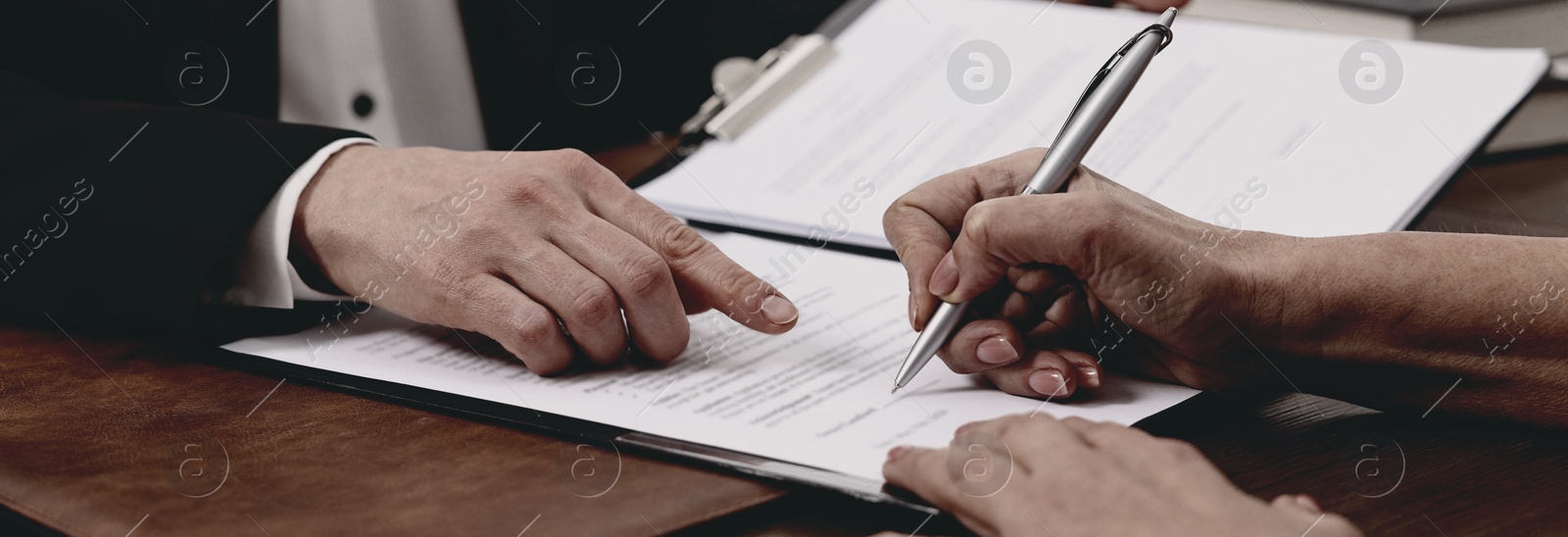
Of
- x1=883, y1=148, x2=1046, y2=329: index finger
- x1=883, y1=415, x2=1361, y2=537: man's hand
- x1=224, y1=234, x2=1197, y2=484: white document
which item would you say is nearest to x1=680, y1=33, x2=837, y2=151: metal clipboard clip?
x1=224, y1=234, x2=1197, y2=484: white document

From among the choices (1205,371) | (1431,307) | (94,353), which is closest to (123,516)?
(94,353)

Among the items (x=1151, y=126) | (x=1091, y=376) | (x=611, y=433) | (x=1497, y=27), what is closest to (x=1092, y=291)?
(x=1091, y=376)

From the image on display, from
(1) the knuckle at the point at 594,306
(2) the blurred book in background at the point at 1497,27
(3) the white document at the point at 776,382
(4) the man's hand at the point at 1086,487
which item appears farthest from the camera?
(2) the blurred book in background at the point at 1497,27

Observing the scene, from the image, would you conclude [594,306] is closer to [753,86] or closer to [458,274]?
[458,274]

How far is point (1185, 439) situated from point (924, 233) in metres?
0.22

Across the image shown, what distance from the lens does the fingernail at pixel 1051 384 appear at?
2.04ft

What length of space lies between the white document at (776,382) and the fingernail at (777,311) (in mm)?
23

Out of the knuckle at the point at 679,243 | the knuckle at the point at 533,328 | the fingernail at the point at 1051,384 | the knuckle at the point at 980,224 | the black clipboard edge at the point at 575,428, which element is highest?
the knuckle at the point at 980,224

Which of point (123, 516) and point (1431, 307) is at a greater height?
point (1431, 307)

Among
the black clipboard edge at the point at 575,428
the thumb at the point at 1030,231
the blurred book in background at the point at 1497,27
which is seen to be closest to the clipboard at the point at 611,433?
the black clipboard edge at the point at 575,428

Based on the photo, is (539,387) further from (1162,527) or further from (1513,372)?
(1513,372)

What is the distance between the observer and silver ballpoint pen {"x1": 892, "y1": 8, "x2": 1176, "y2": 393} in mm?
654

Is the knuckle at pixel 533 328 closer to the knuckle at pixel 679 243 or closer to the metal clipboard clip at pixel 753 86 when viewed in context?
the knuckle at pixel 679 243

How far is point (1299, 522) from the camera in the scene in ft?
1.47
